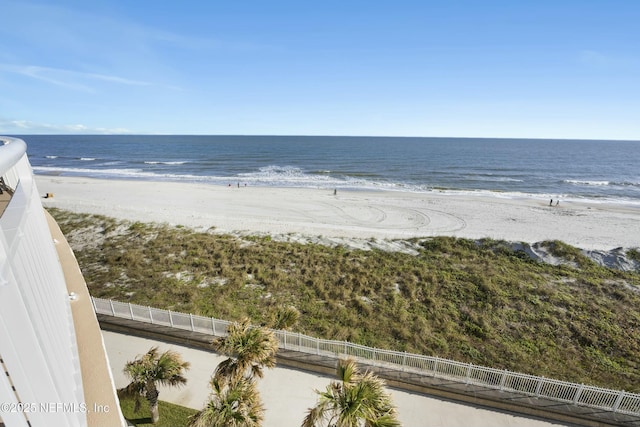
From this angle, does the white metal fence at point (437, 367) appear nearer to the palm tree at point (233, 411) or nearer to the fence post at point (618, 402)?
the fence post at point (618, 402)

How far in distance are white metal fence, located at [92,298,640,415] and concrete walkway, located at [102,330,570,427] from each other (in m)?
0.77

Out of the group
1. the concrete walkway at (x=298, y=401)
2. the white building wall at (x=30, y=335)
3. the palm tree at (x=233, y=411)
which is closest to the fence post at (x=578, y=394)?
the concrete walkway at (x=298, y=401)

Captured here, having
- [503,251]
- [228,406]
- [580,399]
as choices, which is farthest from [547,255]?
[228,406]

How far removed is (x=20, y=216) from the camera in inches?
125

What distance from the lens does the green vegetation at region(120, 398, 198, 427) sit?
8633 millimetres

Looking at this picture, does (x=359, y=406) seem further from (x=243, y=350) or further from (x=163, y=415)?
(x=163, y=415)

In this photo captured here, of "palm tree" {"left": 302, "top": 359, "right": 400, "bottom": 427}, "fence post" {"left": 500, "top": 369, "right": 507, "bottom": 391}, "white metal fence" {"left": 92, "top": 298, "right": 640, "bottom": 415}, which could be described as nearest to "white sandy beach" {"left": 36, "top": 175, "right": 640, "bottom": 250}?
"white metal fence" {"left": 92, "top": 298, "right": 640, "bottom": 415}

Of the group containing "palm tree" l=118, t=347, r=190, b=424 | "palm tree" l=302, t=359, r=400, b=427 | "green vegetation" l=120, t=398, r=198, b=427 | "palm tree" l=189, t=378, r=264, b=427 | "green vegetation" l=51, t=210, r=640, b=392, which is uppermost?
"palm tree" l=302, t=359, r=400, b=427

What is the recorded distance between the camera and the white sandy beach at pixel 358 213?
2661cm

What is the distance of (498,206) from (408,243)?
64.9 feet

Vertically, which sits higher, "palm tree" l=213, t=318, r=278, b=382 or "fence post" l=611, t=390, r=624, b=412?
"palm tree" l=213, t=318, r=278, b=382

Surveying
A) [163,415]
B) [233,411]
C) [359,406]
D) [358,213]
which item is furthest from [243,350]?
[358,213]

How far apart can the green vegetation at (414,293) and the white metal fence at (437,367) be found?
1670 mm

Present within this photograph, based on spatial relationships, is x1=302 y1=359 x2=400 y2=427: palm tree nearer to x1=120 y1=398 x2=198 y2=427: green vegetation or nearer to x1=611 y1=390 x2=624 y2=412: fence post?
x1=120 y1=398 x2=198 y2=427: green vegetation
